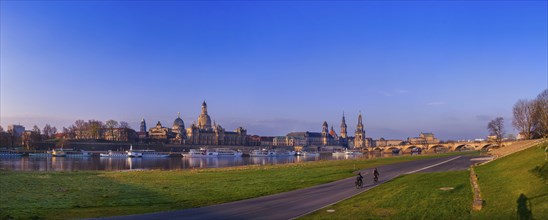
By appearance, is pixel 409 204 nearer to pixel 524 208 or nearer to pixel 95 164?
pixel 524 208

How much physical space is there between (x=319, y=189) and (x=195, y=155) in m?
156

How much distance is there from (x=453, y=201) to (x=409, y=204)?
2.00 metres

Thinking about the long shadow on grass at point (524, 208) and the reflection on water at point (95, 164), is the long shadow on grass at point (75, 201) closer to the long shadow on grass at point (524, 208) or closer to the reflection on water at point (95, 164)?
the long shadow on grass at point (524, 208)

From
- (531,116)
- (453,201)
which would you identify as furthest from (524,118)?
(453,201)

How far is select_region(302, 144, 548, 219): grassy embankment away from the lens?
55.4ft

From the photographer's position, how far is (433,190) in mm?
24703

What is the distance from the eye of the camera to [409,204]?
21125 mm

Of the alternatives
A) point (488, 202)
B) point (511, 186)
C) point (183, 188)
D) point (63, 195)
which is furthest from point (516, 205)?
point (63, 195)

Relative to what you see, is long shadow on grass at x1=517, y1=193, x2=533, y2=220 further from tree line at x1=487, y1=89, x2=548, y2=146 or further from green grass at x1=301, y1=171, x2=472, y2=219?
tree line at x1=487, y1=89, x2=548, y2=146

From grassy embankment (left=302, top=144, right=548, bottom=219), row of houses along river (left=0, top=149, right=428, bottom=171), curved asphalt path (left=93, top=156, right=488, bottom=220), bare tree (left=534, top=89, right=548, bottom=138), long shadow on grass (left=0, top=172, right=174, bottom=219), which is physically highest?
bare tree (left=534, top=89, right=548, bottom=138)

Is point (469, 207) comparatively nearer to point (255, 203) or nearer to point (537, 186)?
point (537, 186)

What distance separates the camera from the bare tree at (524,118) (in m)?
93.6

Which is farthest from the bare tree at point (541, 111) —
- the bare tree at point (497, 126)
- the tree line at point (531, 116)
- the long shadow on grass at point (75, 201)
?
the long shadow on grass at point (75, 201)

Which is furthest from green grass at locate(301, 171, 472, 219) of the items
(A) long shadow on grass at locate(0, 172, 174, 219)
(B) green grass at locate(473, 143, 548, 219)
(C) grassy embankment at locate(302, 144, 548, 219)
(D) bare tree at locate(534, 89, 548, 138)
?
(D) bare tree at locate(534, 89, 548, 138)
